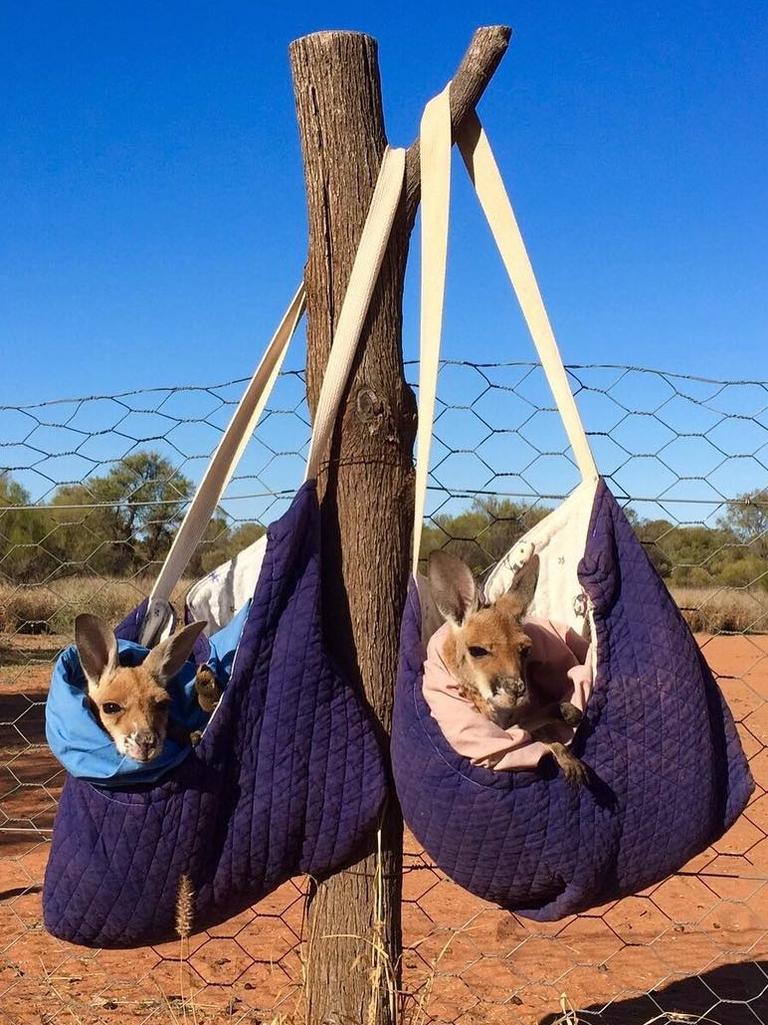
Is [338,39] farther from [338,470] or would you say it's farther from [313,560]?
[313,560]

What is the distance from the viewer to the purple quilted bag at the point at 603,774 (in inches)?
99.2

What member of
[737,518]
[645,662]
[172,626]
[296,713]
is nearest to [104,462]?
[172,626]

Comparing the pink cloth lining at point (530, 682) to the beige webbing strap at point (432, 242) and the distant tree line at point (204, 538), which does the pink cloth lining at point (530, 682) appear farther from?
the distant tree line at point (204, 538)

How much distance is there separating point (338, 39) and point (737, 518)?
3173mm

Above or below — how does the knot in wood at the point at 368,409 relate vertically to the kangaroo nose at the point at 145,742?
above

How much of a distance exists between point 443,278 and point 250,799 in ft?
4.67

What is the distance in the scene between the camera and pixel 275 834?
272 centimetres

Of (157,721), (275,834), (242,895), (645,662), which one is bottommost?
(242,895)

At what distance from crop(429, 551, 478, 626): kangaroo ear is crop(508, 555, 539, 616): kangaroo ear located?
11 cm

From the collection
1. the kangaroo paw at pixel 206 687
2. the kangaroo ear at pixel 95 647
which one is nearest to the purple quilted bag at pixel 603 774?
the kangaroo paw at pixel 206 687

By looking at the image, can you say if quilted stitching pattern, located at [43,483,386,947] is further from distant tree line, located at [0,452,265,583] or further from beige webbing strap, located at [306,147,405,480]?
distant tree line, located at [0,452,265,583]

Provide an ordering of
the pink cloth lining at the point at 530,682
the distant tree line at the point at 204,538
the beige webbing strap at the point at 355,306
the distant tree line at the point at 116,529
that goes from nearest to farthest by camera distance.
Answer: the pink cloth lining at the point at 530,682, the beige webbing strap at the point at 355,306, the distant tree line at the point at 204,538, the distant tree line at the point at 116,529

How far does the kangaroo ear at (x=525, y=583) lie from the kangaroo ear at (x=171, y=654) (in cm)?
84

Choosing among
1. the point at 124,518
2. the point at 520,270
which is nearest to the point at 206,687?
the point at 520,270
